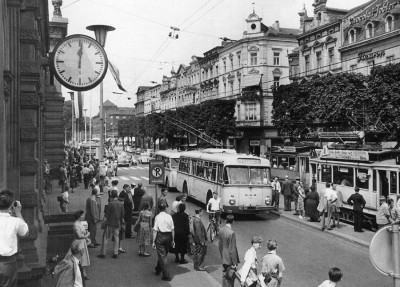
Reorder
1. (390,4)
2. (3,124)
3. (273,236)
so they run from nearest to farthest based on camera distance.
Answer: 1. (3,124)
2. (273,236)
3. (390,4)

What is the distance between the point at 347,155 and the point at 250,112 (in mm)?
40901

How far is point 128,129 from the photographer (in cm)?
12256

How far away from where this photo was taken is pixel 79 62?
1004 cm

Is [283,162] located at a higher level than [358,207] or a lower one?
higher

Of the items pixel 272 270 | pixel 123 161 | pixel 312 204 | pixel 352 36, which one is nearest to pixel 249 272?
pixel 272 270

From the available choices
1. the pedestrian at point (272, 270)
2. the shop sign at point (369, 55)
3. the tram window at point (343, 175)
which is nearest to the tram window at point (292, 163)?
the shop sign at point (369, 55)

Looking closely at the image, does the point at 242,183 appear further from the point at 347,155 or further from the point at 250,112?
the point at 250,112

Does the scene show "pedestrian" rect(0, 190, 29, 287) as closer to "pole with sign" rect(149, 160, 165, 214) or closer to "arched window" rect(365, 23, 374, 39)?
"pole with sign" rect(149, 160, 165, 214)

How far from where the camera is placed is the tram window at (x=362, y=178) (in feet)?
58.3

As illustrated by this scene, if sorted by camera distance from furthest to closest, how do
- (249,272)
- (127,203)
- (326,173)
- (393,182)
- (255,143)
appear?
1. (255,143)
2. (326,173)
3. (393,182)
4. (127,203)
5. (249,272)

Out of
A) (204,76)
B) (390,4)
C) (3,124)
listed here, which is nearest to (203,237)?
(3,124)

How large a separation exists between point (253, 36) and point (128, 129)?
68632mm

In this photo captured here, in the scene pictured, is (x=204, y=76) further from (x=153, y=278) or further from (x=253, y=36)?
(x=153, y=278)

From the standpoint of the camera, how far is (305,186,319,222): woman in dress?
1898 cm
